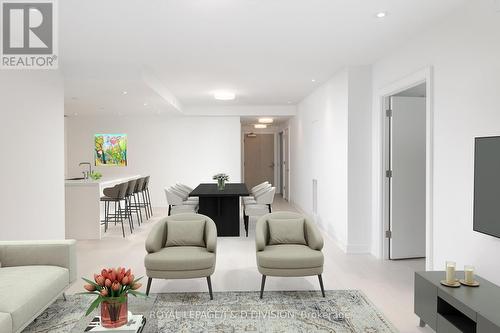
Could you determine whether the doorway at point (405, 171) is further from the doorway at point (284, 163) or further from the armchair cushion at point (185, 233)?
the doorway at point (284, 163)

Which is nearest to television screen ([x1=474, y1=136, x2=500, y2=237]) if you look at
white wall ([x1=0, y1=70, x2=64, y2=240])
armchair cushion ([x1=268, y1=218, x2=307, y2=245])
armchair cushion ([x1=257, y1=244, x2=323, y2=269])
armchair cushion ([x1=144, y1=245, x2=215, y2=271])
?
armchair cushion ([x1=257, y1=244, x2=323, y2=269])

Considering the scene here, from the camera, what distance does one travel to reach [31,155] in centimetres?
484

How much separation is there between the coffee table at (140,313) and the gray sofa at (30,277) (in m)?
0.55

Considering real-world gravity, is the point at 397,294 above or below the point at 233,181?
below

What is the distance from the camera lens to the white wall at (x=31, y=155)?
436cm

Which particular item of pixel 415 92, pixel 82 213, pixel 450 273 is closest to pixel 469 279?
pixel 450 273

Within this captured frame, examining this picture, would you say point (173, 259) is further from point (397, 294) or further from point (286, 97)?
point (286, 97)

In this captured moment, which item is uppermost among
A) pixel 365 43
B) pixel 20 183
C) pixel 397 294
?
pixel 365 43

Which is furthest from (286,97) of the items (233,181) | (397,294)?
(397,294)

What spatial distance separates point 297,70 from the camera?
6.08m

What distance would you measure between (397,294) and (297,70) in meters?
3.57

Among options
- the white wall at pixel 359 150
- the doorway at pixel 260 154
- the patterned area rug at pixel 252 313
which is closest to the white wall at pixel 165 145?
the doorway at pixel 260 154

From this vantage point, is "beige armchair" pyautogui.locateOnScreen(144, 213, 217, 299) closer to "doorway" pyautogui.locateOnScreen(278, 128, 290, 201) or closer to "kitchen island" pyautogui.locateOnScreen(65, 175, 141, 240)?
"kitchen island" pyautogui.locateOnScreen(65, 175, 141, 240)

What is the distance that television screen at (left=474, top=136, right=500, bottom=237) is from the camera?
2787mm
